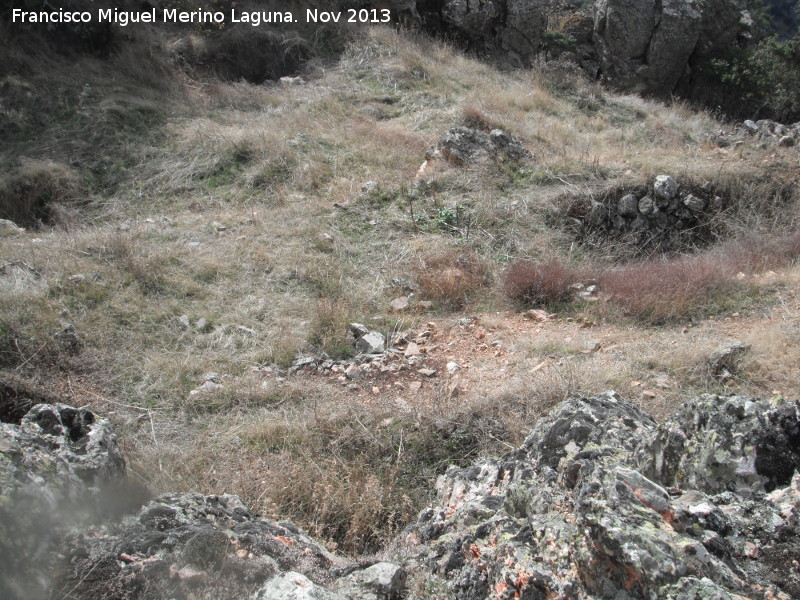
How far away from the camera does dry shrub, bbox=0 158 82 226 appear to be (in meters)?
6.52

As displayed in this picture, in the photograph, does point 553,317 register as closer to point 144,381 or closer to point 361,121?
point 144,381

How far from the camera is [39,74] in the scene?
338 inches

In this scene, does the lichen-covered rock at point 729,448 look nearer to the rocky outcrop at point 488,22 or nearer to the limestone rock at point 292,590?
the limestone rock at point 292,590

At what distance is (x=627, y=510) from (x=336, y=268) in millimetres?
4020

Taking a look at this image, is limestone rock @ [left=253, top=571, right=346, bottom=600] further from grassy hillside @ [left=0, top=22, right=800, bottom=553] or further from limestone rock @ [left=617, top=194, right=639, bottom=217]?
limestone rock @ [left=617, top=194, right=639, bottom=217]

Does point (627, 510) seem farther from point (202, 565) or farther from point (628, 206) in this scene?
point (628, 206)

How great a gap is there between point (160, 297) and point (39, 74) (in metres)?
5.96

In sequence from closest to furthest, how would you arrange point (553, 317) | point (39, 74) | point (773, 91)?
point (553, 317), point (39, 74), point (773, 91)

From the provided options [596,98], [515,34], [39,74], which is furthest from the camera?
[515,34]

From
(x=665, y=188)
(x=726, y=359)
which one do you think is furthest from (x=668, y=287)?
(x=665, y=188)

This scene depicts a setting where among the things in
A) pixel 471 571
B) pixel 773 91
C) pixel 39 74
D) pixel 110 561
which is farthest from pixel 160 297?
pixel 773 91

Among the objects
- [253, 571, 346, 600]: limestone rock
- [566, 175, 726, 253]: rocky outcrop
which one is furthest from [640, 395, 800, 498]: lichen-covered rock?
[566, 175, 726, 253]: rocky outcrop

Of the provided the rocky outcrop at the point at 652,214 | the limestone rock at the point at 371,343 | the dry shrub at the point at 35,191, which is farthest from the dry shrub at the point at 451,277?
the dry shrub at the point at 35,191

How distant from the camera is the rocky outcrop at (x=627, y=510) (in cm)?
152
